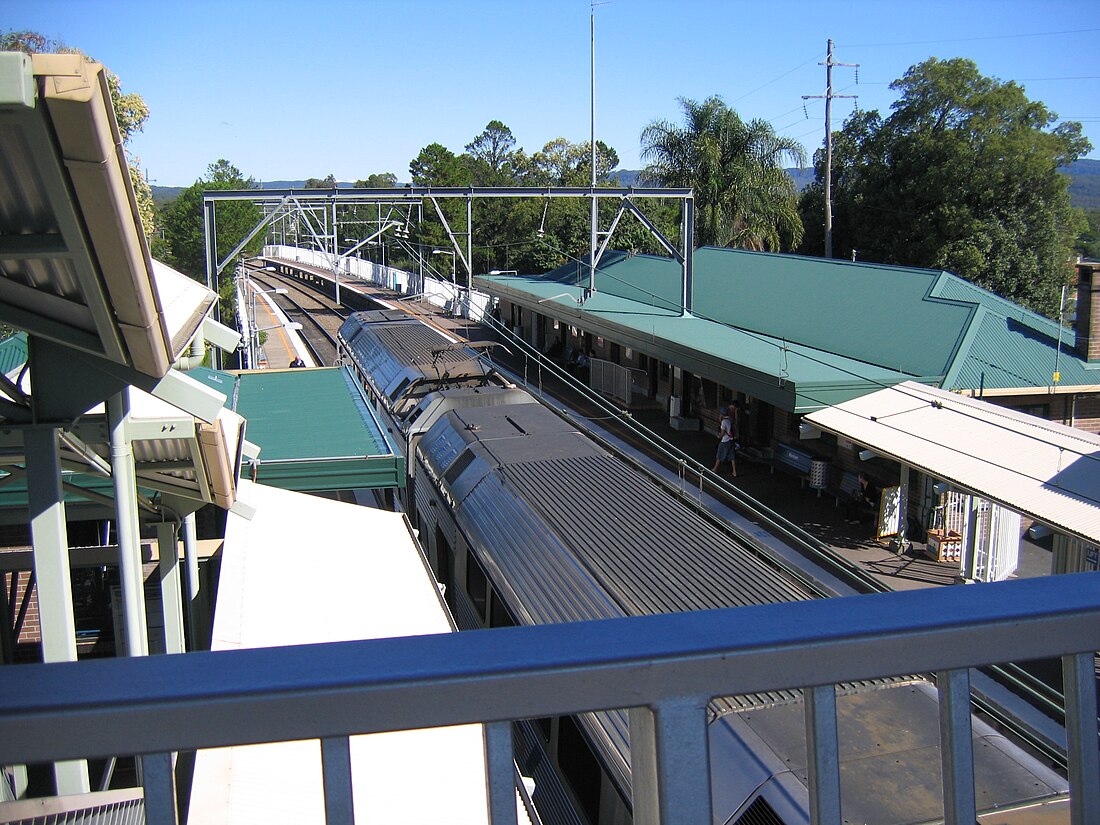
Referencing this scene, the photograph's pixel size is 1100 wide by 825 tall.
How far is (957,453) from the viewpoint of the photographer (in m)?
11.6

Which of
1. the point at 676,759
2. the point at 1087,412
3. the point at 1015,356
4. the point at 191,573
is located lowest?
the point at 1087,412

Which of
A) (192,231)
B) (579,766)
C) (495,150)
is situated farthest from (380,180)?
(579,766)

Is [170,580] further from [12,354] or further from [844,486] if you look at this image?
[844,486]

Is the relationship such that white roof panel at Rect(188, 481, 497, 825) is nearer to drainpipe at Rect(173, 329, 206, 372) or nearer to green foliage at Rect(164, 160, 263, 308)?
drainpipe at Rect(173, 329, 206, 372)

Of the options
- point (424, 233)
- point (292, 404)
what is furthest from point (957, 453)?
point (424, 233)

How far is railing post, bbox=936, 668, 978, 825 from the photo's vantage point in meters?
1.17

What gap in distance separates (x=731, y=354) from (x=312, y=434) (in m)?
8.86

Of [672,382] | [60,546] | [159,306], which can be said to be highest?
[159,306]

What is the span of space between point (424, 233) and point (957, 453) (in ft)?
166

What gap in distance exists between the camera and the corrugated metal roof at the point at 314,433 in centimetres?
1033

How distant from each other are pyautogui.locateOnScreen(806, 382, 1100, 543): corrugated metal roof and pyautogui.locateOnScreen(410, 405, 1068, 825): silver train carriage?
151 inches

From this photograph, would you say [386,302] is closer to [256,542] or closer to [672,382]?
[672,382]

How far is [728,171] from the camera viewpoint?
35594 mm

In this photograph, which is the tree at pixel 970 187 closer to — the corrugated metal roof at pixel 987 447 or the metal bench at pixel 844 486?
the metal bench at pixel 844 486
